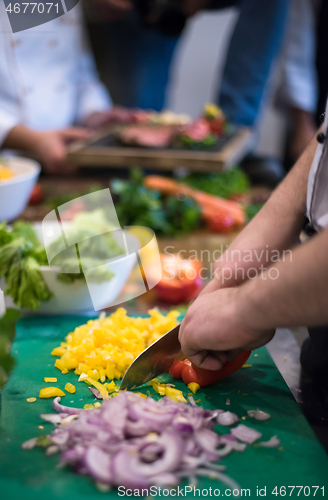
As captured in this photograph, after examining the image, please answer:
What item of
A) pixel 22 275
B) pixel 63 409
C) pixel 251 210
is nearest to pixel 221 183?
pixel 251 210

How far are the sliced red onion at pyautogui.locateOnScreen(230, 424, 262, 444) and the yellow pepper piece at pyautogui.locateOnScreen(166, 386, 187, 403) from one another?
0.13 m

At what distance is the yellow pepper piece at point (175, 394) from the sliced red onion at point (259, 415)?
0.14 meters

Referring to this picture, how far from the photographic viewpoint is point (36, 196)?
2539mm

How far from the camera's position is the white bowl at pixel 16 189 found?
196 cm

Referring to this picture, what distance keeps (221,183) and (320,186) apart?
5.93ft

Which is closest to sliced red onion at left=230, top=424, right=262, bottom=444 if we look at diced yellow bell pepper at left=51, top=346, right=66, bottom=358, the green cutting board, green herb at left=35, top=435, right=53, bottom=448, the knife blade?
the green cutting board

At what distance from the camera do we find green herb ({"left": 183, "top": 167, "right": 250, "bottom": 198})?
2734 mm

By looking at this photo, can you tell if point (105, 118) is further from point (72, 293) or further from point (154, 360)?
point (154, 360)

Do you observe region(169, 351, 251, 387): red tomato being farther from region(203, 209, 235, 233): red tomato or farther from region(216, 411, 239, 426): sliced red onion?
region(203, 209, 235, 233): red tomato

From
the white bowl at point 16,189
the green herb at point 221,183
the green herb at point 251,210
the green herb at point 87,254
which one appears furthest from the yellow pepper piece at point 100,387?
the green herb at point 221,183

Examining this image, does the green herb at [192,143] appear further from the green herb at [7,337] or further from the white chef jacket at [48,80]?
the green herb at [7,337]

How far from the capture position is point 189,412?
2.93 ft

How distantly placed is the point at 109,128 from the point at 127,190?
1317 mm

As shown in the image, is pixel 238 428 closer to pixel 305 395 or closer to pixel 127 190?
pixel 305 395
